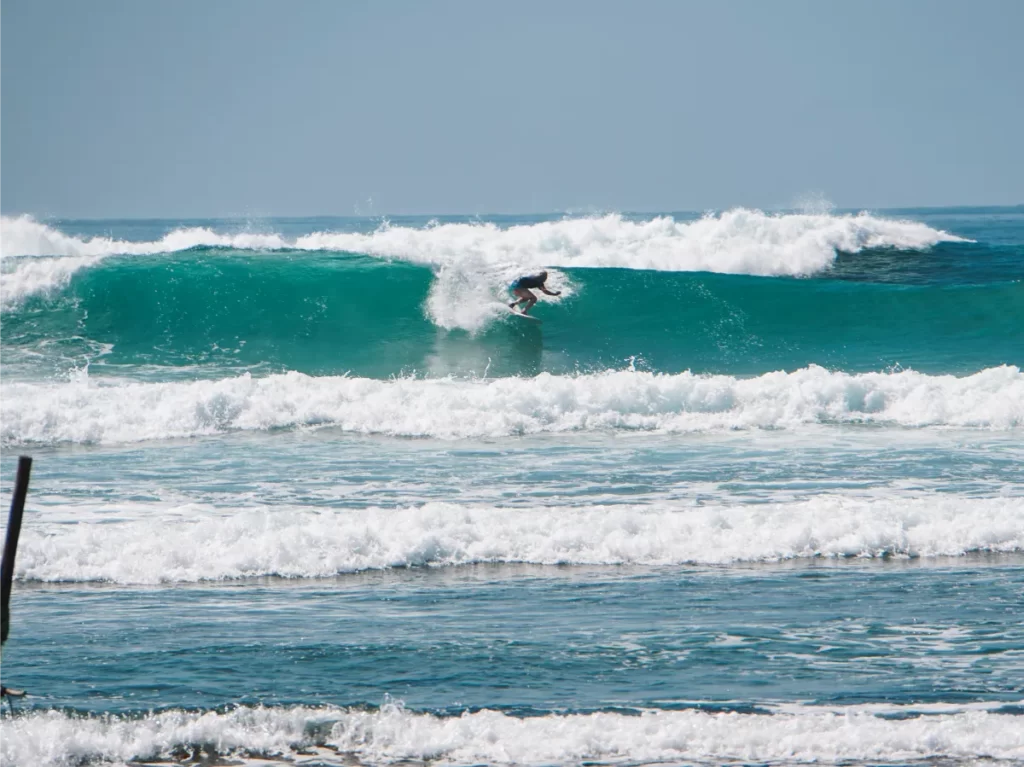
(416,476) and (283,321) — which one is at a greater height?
(283,321)

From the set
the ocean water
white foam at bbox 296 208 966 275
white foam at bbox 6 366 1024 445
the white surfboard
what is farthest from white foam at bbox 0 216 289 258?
white foam at bbox 6 366 1024 445

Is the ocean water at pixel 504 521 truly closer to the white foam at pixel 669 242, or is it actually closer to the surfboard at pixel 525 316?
the surfboard at pixel 525 316

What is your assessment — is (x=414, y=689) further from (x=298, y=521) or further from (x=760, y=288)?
(x=760, y=288)

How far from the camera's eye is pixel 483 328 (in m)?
21.3

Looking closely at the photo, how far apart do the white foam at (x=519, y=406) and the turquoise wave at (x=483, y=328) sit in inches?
130

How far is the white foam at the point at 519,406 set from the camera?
49.5 ft

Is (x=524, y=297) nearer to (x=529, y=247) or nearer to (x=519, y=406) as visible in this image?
(x=519, y=406)

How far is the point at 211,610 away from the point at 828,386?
10.2 meters

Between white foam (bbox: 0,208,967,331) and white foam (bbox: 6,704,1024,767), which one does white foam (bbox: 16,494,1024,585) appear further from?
white foam (bbox: 0,208,967,331)

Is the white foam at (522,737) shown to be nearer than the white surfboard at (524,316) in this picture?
Yes

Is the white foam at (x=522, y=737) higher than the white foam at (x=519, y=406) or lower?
lower

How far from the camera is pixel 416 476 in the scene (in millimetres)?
12328

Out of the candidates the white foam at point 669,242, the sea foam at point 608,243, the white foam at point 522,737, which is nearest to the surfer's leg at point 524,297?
the sea foam at point 608,243

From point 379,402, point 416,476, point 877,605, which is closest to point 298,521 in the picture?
point 416,476
